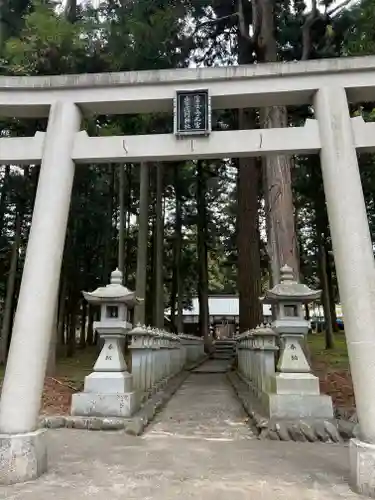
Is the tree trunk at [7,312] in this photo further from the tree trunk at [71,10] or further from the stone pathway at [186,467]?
the stone pathway at [186,467]

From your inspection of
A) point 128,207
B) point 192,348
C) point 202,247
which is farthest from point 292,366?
point 128,207

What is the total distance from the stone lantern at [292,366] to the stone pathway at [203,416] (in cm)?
72

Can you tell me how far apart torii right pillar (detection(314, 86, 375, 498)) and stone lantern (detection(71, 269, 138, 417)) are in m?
3.94

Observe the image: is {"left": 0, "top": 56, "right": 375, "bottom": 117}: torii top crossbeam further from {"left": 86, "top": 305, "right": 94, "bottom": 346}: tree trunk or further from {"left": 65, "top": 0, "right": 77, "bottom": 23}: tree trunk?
{"left": 86, "top": 305, "right": 94, "bottom": 346}: tree trunk

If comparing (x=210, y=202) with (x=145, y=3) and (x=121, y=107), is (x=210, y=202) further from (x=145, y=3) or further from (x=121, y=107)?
(x=121, y=107)

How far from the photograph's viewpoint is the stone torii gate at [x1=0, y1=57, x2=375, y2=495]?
3.94m

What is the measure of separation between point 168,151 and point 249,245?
1048 centimetres

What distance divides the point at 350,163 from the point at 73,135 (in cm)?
282

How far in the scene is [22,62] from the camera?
863cm

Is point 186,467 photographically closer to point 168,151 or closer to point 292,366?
point 292,366

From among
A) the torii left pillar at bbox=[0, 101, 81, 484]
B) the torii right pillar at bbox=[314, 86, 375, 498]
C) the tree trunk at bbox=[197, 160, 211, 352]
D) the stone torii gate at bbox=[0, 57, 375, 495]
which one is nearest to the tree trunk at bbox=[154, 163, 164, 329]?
the tree trunk at bbox=[197, 160, 211, 352]

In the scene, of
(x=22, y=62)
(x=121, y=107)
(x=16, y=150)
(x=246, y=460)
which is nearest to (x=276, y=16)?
(x=22, y=62)

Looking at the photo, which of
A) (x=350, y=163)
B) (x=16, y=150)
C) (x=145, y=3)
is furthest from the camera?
(x=145, y=3)

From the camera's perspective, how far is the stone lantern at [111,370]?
687cm
